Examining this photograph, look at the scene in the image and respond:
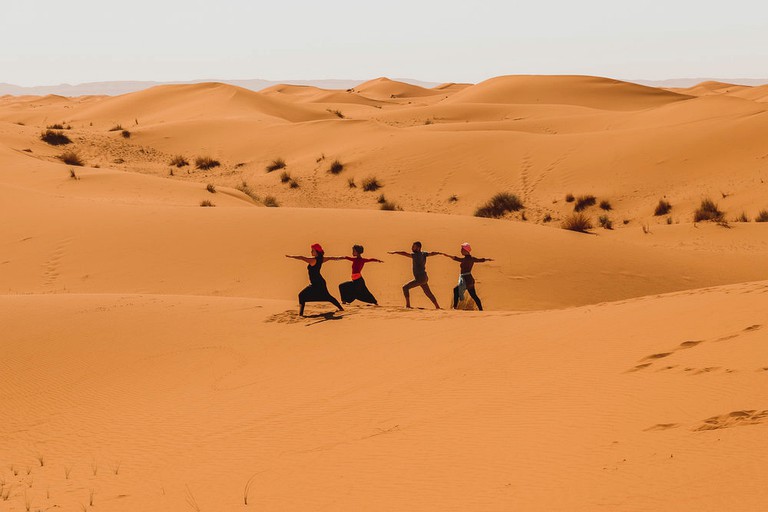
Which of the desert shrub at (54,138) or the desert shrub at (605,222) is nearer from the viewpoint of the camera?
the desert shrub at (605,222)

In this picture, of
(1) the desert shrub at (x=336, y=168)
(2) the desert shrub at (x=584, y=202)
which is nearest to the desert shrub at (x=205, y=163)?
(1) the desert shrub at (x=336, y=168)

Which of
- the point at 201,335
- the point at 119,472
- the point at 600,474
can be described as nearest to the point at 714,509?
the point at 600,474

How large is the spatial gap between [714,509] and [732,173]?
27.8m

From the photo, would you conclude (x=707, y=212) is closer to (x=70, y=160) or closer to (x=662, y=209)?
(x=662, y=209)

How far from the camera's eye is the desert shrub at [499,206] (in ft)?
92.4

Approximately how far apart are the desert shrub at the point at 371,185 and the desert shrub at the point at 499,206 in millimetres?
5333

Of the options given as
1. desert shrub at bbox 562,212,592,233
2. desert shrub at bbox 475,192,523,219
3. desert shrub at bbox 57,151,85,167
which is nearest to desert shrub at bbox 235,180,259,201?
desert shrub at bbox 57,151,85,167

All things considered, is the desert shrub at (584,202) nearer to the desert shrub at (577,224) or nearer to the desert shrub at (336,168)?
the desert shrub at (577,224)

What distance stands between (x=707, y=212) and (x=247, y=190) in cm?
1659

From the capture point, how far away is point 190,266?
17125 millimetres

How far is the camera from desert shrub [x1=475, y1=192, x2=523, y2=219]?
28.2 meters

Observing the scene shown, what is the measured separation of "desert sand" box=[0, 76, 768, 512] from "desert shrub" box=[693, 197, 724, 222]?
382 millimetres

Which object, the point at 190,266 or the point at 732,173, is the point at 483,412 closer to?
the point at 190,266

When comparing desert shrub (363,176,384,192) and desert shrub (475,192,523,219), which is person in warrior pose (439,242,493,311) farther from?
desert shrub (363,176,384,192)
